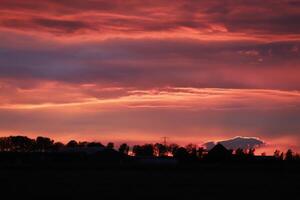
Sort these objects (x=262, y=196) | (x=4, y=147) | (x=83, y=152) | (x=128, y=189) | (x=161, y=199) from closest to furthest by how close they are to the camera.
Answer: (x=161, y=199), (x=262, y=196), (x=128, y=189), (x=83, y=152), (x=4, y=147)

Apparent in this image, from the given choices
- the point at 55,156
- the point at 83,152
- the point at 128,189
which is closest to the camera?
the point at 128,189

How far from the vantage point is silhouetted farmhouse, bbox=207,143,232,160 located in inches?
4243

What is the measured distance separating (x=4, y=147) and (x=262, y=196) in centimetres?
16705

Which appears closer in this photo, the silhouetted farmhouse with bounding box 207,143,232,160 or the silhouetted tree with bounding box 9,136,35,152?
the silhouetted farmhouse with bounding box 207,143,232,160

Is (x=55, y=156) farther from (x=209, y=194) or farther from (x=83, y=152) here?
(x=209, y=194)

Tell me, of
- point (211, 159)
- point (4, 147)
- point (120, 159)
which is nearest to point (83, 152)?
point (120, 159)

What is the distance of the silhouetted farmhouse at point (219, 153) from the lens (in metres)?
108

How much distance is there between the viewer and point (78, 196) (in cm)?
2716

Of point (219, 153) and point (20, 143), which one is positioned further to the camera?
point (20, 143)

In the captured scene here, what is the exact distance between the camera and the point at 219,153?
358ft

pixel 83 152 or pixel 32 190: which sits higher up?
pixel 83 152

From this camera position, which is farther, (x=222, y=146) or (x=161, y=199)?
(x=222, y=146)

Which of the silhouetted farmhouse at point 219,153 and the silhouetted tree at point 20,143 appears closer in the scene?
the silhouetted farmhouse at point 219,153

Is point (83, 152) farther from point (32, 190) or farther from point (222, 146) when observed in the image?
point (32, 190)
